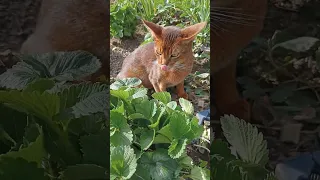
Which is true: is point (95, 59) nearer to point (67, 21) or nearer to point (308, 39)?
point (67, 21)

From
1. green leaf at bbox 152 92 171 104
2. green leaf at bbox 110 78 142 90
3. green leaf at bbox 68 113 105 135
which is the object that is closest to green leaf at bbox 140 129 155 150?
green leaf at bbox 152 92 171 104

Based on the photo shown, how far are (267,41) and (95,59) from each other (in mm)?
264

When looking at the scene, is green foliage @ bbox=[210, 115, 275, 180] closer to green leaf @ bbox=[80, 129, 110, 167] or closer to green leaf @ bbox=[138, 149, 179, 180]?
green leaf @ bbox=[80, 129, 110, 167]

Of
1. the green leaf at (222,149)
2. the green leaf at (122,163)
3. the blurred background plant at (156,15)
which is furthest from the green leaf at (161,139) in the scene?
the green leaf at (222,149)

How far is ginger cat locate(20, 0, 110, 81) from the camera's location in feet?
2.35

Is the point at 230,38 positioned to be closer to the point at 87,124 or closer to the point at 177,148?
the point at 87,124

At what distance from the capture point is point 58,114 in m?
0.74

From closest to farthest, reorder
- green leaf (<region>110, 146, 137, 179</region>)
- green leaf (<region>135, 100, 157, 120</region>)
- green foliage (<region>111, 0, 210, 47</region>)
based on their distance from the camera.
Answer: green leaf (<region>110, 146, 137, 179</region>), green leaf (<region>135, 100, 157, 120</region>), green foliage (<region>111, 0, 210, 47</region>)

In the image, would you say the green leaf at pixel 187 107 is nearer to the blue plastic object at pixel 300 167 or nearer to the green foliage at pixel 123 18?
the green foliage at pixel 123 18

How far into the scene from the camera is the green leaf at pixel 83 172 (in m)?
0.72

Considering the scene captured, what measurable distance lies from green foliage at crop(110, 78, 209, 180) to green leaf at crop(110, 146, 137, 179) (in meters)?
0.02

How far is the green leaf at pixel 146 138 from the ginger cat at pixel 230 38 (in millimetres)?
704

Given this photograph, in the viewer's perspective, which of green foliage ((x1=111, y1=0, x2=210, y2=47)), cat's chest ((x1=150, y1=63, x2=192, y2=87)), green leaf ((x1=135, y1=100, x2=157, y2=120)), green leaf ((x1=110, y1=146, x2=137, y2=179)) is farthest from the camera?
green foliage ((x1=111, y1=0, x2=210, y2=47))

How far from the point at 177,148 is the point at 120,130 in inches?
7.0
